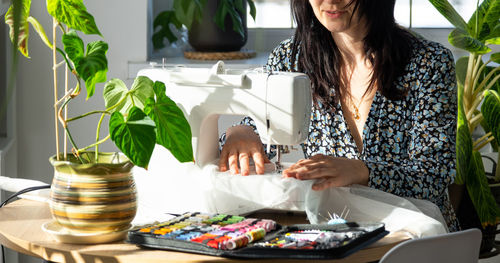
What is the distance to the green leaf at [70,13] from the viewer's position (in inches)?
49.9

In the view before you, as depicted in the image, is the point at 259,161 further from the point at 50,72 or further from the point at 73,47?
the point at 50,72

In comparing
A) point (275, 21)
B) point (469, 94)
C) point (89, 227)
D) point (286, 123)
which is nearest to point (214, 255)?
point (89, 227)

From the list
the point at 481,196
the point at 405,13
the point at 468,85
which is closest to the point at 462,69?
the point at 468,85

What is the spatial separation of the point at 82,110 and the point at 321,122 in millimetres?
1177

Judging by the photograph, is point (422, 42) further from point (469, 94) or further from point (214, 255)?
point (214, 255)

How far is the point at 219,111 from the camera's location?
1486 mm

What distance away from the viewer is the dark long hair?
6.33ft

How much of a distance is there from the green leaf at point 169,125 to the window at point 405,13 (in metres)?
1.84

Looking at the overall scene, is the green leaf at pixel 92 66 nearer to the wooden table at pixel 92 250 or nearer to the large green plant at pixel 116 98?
the large green plant at pixel 116 98

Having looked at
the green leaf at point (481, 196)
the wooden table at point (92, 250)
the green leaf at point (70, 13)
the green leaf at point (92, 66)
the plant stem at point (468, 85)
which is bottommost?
the green leaf at point (481, 196)

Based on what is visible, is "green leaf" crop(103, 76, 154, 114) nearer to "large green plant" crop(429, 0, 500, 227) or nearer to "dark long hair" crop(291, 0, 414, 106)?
"dark long hair" crop(291, 0, 414, 106)

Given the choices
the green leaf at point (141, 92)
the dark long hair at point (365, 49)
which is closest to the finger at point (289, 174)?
the green leaf at point (141, 92)

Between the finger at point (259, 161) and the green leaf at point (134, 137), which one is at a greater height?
the green leaf at point (134, 137)

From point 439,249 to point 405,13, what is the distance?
6.90 ft
